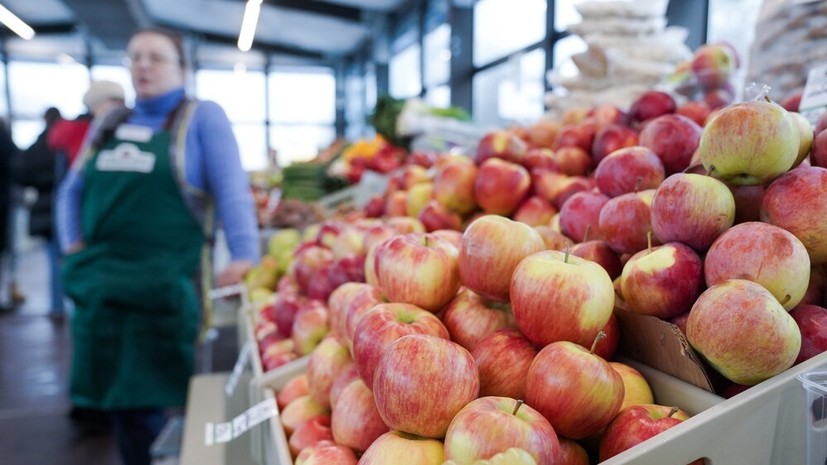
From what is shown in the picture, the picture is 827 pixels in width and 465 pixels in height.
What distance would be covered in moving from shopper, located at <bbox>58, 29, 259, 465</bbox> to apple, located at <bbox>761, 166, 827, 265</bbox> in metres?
1.68

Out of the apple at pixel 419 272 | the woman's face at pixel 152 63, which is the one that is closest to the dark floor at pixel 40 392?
the woman's face at pixel 152 63

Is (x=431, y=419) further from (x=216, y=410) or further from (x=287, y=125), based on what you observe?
(x=287, y=125)

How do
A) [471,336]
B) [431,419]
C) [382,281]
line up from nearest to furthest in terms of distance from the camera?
[431,419]
[471,336]
[382,281]

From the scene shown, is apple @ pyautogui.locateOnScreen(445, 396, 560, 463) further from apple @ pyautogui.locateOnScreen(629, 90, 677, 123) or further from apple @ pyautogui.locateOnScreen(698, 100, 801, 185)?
apple @ pyautogui.locateOnScreen(629, 90, 677, 123)

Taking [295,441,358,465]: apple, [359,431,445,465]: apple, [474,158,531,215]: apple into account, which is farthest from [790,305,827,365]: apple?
[474,158,531,215]: apple

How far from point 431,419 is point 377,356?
0.43 feet

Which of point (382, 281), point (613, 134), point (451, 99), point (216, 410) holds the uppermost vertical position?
point (451, 99)

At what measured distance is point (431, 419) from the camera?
0.68 meters

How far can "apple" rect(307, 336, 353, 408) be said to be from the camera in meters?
1.01

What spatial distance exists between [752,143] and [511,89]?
5.99 metres

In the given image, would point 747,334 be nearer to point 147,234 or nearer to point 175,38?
point 147,234

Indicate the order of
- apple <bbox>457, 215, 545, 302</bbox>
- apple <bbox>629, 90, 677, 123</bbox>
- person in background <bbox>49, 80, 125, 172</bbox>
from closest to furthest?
apple <bbox>457, 215, 545, 302</bbox> → apple <bbox>629, 90, 677, 123</bbox> → person in background <bbox>49, 80, 125, 172</bbox>

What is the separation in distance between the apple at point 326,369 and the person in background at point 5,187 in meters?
5.26

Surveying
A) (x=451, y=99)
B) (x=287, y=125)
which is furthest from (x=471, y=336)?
(x=287, y=125)
